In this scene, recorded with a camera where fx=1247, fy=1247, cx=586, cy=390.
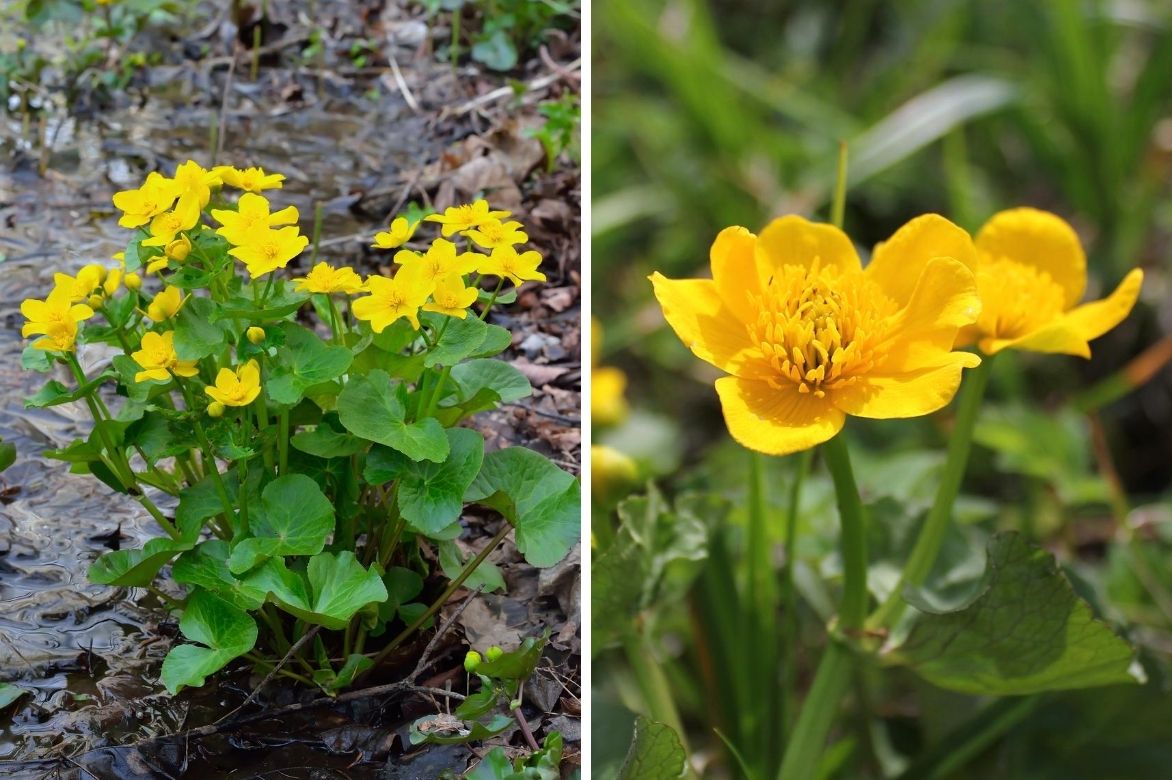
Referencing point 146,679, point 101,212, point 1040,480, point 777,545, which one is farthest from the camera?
point 101,212

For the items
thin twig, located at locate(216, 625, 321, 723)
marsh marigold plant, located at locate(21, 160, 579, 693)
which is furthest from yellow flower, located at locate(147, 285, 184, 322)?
thin twig, located at locate(216, 625, 321, 723)

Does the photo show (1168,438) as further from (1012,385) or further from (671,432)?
(671,432)

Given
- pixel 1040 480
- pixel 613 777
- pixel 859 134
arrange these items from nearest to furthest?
pixel 613 777
pixel 1040 480
pixel 859 134

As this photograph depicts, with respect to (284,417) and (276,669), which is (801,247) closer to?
(284,417)

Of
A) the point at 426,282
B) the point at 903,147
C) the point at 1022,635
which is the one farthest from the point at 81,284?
the point at 903,147

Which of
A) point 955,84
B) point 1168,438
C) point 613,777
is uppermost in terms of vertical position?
point 955,84

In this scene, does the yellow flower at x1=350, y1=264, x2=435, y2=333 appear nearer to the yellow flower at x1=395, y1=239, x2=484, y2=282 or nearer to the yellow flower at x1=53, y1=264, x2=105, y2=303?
the yellow flower at x1=395, y1=239, x2=484, y2=282

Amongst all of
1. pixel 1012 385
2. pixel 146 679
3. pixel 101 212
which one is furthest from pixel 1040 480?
pixel 101 212
